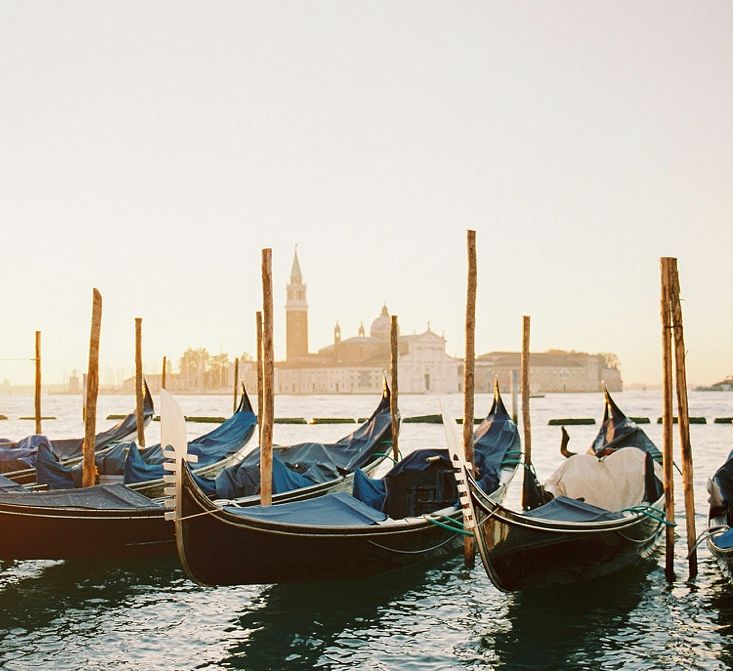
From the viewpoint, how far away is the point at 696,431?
957 inches

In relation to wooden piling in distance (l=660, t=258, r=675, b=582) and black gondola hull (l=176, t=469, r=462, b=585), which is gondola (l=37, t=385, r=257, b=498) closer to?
black gondola hull (l=176, t=469, r=462, b=585)

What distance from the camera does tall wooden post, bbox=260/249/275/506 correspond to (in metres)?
6.64

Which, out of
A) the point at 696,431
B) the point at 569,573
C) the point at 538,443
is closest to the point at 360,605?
the point at 569,573

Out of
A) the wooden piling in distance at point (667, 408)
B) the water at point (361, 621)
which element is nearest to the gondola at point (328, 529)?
the water at point (361, 621)

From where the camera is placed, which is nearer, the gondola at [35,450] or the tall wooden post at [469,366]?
the tall wooden post at [469,366]

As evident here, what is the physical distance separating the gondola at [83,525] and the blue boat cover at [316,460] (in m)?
0.48

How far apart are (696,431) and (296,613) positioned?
21.0 m

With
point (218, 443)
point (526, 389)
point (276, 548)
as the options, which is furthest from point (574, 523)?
point (218, 443)

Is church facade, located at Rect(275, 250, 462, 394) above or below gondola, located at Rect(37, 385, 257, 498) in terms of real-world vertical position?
above

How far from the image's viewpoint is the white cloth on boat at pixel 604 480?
6.80 meters

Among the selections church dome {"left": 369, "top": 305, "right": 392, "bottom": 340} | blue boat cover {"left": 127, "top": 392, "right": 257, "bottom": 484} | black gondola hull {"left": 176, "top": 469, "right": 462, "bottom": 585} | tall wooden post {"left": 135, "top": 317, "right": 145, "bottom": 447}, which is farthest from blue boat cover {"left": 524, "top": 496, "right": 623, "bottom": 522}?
church dome {"left": 369, "top": 305, "right": 392, "bottom": 340}

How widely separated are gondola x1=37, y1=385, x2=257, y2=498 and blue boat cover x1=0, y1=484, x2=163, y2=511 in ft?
3.66

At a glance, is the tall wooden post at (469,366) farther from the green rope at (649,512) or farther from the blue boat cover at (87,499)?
the blue boat cover at (87,499)

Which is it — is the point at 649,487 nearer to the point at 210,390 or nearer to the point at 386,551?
the point at 386,551
